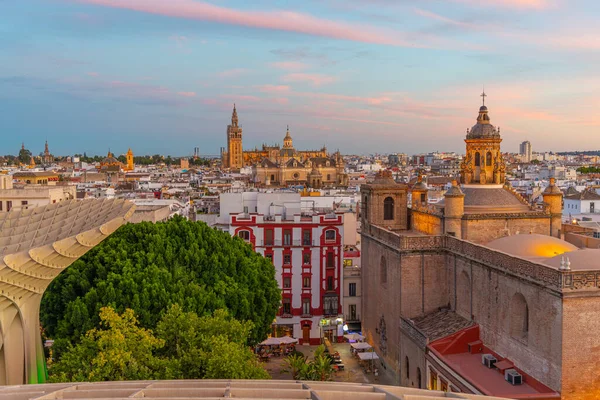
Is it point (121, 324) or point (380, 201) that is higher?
point (380, 201)

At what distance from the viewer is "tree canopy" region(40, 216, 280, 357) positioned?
27.8 m

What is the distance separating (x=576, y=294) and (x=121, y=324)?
15.6 metres

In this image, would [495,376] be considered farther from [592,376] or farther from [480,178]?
[480,178]

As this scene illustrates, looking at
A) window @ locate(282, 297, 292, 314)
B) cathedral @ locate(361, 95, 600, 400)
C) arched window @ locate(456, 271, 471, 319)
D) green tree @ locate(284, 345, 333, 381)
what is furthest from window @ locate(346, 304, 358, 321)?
arched window @ locate(456, 271, 471, 319)

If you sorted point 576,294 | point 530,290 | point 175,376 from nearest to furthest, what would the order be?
point 175,376 < point 576,294 < point 530,290

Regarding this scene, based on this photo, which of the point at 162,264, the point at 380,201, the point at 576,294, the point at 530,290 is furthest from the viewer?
the point at 380,201

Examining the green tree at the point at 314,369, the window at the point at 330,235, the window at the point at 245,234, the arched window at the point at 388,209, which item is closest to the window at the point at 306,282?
the window at the point at 330,235

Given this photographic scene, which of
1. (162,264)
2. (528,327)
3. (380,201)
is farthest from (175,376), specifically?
(380,201)

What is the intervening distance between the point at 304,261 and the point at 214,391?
97.4 feet

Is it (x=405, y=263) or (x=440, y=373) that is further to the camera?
(x=405, y=263)

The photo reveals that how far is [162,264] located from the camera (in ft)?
104

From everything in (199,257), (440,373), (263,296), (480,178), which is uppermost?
(480,178)

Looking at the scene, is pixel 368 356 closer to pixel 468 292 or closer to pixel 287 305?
pixel 287 305

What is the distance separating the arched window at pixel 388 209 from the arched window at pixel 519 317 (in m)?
14.7
